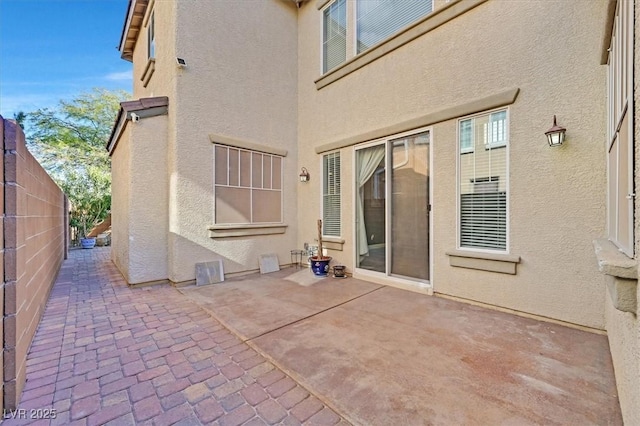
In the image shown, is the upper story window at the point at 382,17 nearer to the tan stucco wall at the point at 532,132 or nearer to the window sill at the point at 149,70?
the tan stucco wall at the point at 532,132

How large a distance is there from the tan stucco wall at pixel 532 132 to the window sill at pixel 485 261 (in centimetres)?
9

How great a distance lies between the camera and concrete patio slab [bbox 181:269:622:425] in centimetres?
197

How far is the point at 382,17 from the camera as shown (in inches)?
215

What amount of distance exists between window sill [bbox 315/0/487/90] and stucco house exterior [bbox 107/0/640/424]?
26 millimetres

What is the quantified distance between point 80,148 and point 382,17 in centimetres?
1595

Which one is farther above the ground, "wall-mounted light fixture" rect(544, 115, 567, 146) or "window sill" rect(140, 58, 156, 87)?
"window sill" rect(140, 58, 156, 87)

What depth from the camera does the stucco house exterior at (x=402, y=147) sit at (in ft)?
10.4

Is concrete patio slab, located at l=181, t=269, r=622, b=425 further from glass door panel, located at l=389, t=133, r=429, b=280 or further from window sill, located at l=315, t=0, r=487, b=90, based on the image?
window sill, located at l=315, t=0, r=487, b=90

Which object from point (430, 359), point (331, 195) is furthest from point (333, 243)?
point (430, 359)

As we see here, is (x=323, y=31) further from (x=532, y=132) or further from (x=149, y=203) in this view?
(x=149, y=203)

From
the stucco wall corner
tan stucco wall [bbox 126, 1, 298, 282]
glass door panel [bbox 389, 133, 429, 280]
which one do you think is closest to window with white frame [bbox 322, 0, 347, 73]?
tan stucco wall [bbox 126, 1, 298, 282]

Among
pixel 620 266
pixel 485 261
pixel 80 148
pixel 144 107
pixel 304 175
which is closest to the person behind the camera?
pixel 620 266

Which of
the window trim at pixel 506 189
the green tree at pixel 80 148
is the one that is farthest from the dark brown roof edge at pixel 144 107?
the green tree at pixel 80 148

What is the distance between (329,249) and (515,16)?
4.93m
